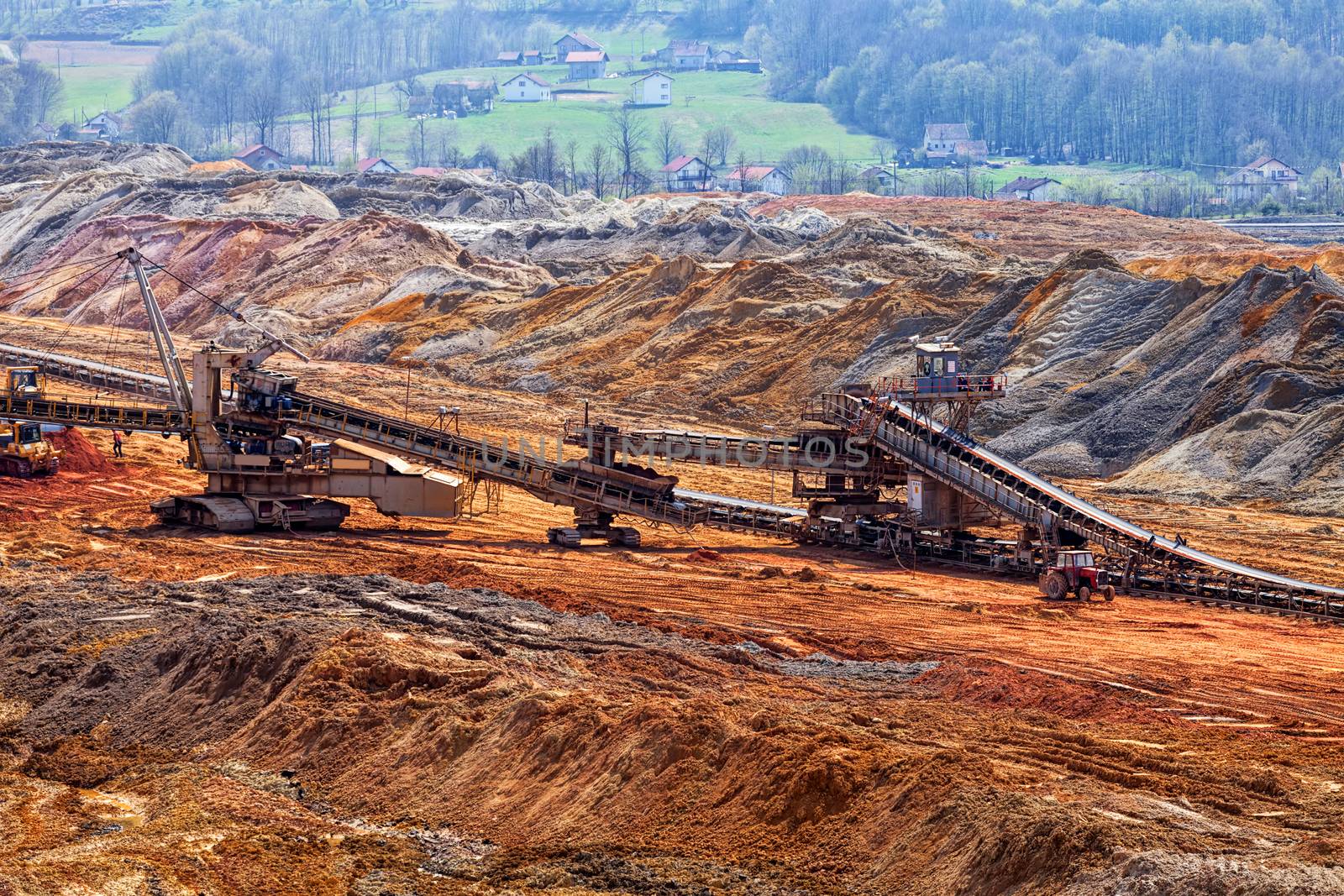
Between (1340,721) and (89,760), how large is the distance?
17560 mm


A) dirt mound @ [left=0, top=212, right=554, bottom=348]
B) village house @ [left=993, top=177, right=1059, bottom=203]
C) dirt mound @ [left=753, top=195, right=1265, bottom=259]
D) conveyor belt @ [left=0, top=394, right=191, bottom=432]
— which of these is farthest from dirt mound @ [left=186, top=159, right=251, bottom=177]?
conveyor belt @ [left=0, top=394, right=191, bottom=432]

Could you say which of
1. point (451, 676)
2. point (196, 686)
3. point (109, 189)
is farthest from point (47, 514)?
point (109, 189)

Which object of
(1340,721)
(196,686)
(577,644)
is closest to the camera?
(1340,721)

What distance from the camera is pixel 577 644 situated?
101 feet

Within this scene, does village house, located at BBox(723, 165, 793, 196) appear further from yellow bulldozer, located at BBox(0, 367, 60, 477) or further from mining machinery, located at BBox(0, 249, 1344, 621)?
mining machinery, located at BBox(0, 249, 1344, 621)

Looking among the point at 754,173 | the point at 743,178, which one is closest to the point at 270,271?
the point at 743,178

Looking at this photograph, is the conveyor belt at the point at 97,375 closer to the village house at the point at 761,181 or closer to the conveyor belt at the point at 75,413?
the conveyor belt at the point at 75,413

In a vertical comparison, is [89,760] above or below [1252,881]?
below

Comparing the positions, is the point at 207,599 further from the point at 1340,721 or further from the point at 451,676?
the point at 1340,721

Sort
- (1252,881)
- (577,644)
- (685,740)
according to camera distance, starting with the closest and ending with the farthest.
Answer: (1252,881) < (685,740) < (577,644)

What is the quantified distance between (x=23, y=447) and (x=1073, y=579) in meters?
28.7

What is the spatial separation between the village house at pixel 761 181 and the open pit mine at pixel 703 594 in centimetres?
9973

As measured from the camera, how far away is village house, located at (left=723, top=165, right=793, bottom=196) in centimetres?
19012

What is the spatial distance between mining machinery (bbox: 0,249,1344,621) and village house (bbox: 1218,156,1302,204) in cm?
15105
